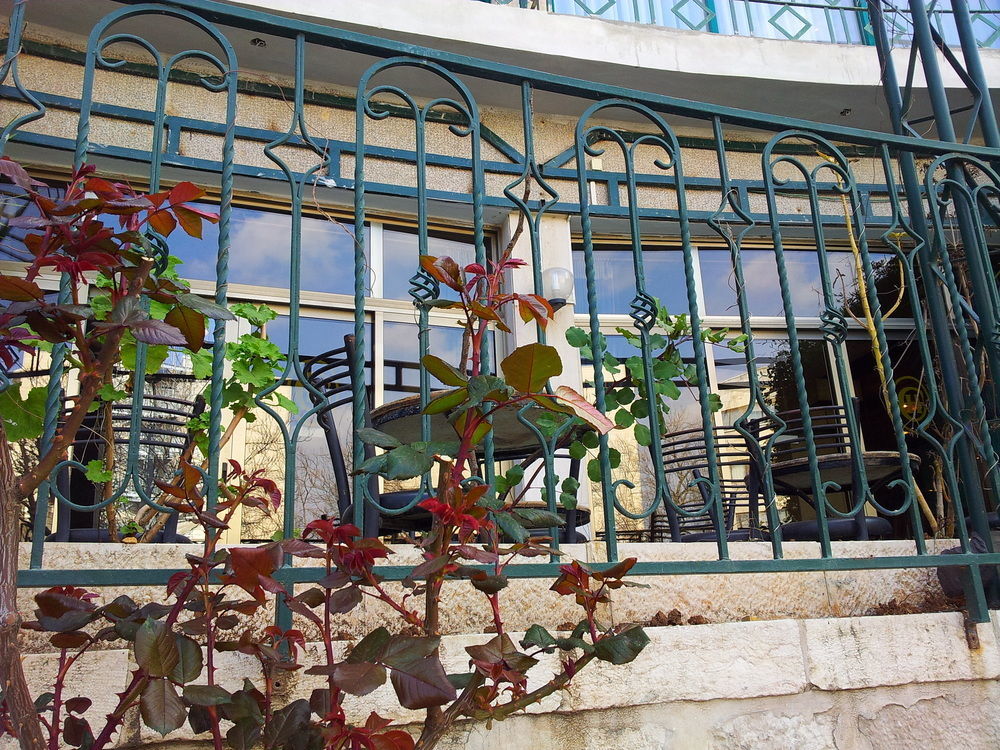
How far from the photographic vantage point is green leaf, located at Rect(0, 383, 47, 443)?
1.66 metres

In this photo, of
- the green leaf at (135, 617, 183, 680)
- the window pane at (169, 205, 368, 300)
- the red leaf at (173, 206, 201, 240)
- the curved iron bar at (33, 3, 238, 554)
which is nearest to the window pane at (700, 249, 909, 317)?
the window pane at (169, 205, 368, 300)

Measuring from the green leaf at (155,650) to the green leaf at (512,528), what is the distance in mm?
431

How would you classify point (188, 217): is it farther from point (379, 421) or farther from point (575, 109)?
point (575, 109)

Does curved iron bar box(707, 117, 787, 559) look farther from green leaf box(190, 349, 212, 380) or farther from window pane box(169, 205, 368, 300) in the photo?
window pane box(169, 205, 368, 300)

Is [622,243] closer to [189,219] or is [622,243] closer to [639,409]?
[639,409]

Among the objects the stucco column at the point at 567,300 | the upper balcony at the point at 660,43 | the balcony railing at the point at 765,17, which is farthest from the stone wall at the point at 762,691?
the balcony railing at the point at 765,17

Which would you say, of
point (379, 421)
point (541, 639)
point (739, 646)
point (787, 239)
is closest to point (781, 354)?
point (787, 239)

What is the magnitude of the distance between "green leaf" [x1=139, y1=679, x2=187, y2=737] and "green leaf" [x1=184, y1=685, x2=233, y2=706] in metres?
0.02

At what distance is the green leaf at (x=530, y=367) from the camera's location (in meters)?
1.09

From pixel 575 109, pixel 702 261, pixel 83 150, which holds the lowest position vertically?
pixel 83 150

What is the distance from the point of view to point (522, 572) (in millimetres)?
1489

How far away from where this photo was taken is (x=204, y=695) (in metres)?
0.93

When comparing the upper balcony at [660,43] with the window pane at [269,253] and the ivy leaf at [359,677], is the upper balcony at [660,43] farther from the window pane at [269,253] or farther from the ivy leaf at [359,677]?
the ivy leaf at [359,677]

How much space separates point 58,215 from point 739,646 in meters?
1.33
